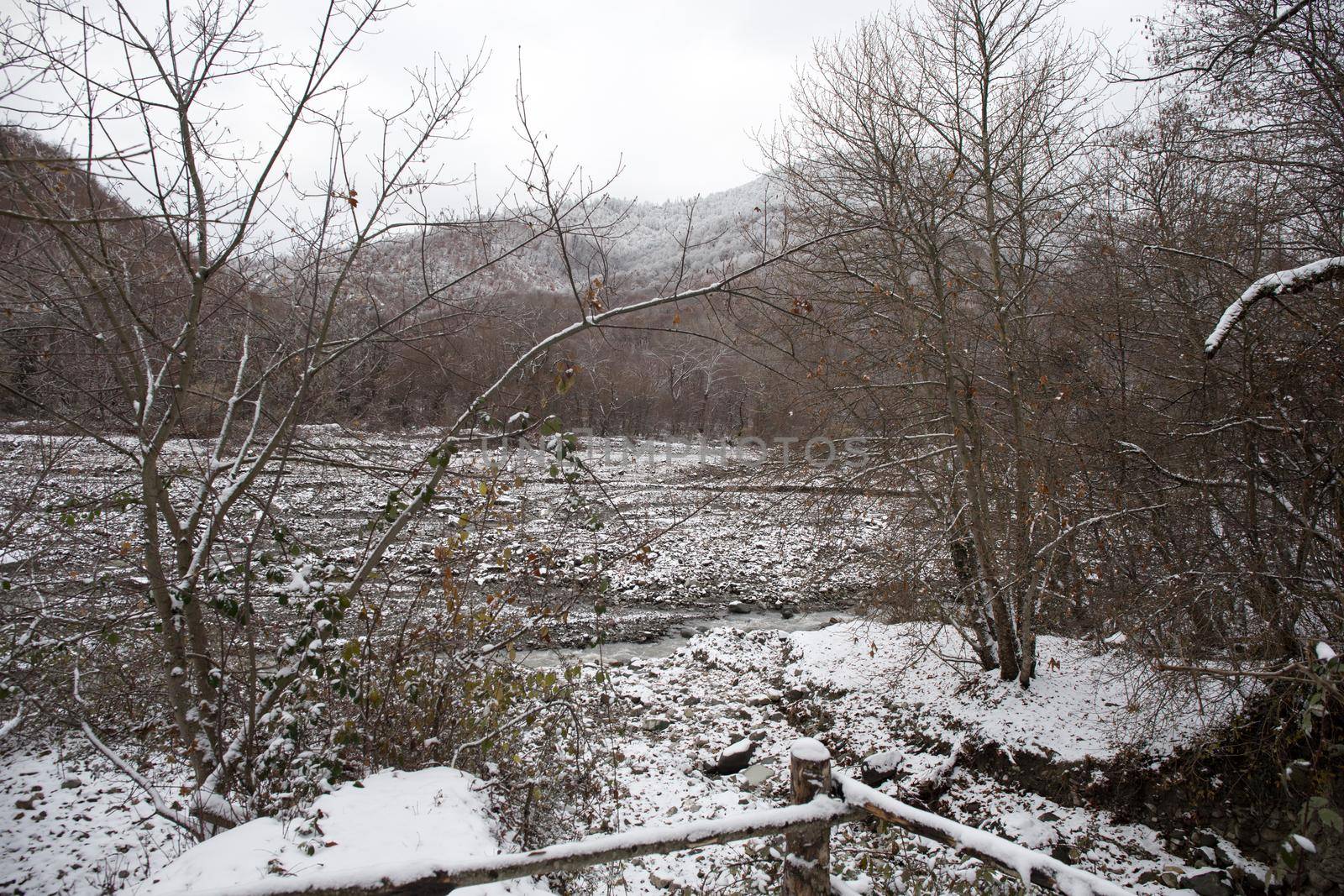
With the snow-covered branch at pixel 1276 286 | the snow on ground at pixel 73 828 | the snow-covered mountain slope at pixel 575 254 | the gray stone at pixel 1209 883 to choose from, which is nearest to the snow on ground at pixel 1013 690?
the gray stone at pixel 1209 883

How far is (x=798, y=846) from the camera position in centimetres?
241

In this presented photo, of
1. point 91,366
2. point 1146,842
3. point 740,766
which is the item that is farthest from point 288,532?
point 1146,842

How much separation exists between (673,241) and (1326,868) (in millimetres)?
5575

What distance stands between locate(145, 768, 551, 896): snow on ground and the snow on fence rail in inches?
15.1

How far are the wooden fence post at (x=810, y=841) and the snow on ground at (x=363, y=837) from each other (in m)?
1.14

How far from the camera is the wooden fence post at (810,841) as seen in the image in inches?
94.3

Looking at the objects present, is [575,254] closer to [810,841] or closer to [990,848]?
[810,841]

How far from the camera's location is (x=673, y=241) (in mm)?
4371

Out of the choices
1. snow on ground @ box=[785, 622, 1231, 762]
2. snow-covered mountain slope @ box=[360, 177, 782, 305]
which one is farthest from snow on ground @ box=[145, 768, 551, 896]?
snow on ground @ box=[785, 622, 1231, 762]

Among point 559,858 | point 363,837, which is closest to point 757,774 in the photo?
point 363,837

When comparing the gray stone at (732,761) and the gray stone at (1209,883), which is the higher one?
the gray stone at (1209,883)

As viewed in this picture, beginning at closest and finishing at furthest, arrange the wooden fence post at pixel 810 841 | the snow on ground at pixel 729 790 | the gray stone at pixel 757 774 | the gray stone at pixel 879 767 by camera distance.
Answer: the wooden fence post at pixel 810 841 < the snow on ground at pixel 729 790 < the gray stone at pixel 757 774 < the gray stone at pixel 879 767

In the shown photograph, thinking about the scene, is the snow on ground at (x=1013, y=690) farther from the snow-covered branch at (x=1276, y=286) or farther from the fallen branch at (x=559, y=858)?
the fallen branch at (x=559, y=858)

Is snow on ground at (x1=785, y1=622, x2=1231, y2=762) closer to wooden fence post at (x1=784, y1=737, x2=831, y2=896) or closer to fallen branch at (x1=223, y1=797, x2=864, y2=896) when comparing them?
wooden fence post at (x1=784, y1=737, x2=831, y2=896)
